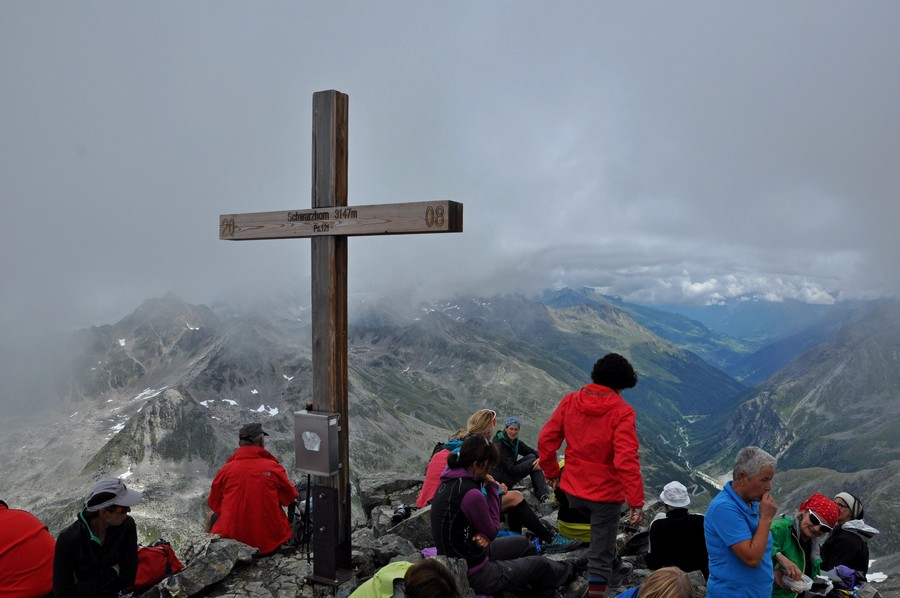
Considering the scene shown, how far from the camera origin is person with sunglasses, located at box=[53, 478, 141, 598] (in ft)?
25.0

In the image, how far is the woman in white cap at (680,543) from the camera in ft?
30.0

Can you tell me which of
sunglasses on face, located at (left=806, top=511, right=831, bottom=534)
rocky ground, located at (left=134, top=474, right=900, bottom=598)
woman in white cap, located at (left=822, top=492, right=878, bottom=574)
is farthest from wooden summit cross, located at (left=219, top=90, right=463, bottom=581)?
woman in white cap, located at (left=822, top=492, right=878, bottom=574)

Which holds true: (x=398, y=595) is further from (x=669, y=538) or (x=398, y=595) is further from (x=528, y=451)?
(x=528, y=451)

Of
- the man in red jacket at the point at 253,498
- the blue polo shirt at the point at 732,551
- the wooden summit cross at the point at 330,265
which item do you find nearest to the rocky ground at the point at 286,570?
the man in red jacket at the point at 253,498

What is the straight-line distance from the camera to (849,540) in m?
10.0

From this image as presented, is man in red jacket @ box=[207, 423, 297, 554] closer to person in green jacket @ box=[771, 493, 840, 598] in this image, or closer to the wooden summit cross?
the wooden summit cross

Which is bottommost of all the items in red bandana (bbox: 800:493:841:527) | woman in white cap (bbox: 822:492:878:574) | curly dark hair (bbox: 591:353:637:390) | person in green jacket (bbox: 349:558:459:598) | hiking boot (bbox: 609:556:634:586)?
hiking boot (bbox: 609:556:634:586)

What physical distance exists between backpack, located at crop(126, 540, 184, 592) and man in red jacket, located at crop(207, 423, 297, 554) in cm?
95

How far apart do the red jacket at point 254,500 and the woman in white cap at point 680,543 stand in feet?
22.4

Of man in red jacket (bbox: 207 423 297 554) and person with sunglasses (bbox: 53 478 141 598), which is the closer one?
person with sunglasses (bbox: 53 478 141 598)

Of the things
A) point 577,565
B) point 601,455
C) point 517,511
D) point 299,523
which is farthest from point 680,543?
point 299,523

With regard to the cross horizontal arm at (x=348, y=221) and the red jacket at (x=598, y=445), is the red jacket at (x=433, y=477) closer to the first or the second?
the red jacket at (x=598, y=445)

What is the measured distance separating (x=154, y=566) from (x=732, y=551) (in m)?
9.04

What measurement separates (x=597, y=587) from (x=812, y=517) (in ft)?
10.6
